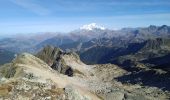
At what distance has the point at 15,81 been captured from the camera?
6312 cm

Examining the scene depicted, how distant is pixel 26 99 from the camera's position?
2259 inches

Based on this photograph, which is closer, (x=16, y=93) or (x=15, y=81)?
(x=16, y=93)

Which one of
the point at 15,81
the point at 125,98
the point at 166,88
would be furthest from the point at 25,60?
the point at 15,81

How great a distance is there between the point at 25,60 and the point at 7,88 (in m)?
89.9

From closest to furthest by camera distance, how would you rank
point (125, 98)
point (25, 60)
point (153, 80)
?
point (125, 98), point (25, 60), point (153, 80)

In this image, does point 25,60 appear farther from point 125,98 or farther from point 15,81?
point 15,81

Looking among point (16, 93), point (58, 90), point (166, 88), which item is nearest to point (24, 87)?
point (16, 93)

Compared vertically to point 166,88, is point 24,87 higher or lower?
higher

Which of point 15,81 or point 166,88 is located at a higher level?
point 15,81

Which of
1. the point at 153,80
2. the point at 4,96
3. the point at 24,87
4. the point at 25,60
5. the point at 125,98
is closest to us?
the point at 4,96

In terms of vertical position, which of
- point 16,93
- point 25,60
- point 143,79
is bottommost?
point 143,79

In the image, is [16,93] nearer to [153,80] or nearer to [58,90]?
[58,90]

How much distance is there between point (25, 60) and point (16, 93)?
91.5 meters

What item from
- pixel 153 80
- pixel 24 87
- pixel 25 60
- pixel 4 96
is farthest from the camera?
pixel 153 80
